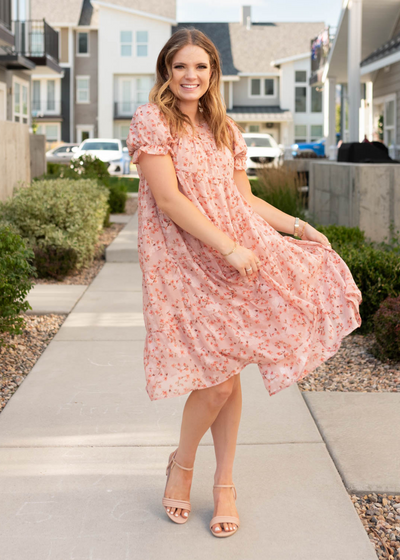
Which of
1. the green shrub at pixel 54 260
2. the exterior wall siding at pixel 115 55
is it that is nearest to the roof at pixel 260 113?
the exterior wall siding at pixel 115 55

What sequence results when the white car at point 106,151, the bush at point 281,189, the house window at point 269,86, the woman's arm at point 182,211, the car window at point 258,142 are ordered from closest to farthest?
the woman's arm at point 182,211 → the bush at point 281,189 → the white car at point 106,151 → the car window at point 258,142 → the house window at point 269,86

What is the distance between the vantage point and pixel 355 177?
8148 mm

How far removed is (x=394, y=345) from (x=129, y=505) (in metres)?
2.50

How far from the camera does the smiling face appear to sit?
2549 millimetres

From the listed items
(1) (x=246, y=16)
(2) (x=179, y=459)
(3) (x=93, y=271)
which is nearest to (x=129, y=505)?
(2) (x=179, y=459)

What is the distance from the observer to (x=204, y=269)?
8.45ft

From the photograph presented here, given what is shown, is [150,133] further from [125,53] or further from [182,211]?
[125,53]

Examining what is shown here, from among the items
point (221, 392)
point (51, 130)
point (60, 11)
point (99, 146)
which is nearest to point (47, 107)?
point (51, 130)

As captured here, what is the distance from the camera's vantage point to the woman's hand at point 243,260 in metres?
2.45

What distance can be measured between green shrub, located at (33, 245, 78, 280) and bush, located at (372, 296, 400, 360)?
3.81 meters

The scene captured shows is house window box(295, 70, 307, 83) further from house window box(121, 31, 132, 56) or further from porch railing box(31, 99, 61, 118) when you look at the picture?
porch railing box(31, 99, 61, 118)

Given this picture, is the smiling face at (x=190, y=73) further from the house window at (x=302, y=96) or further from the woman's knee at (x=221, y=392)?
the house window at (x=302, y=96)

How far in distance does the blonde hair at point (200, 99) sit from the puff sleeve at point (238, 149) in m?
0.02

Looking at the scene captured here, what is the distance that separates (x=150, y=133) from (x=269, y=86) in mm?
44248
